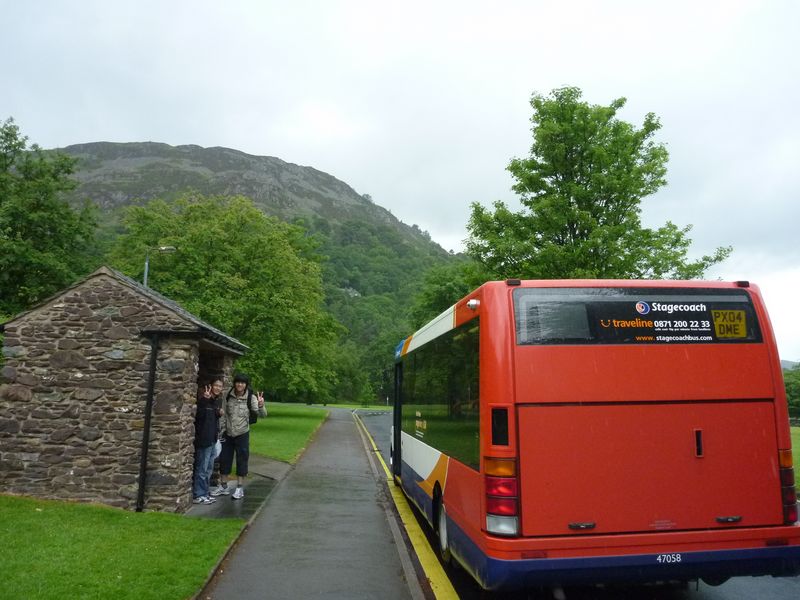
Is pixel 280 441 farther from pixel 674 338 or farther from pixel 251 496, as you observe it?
pixel 674 338

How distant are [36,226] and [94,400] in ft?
87.0

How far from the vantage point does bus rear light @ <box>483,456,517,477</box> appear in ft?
15.6

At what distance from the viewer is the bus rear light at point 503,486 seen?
4.74m

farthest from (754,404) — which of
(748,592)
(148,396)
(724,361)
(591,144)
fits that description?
(591,144)

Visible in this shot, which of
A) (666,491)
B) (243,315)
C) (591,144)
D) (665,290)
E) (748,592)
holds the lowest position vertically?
(748,592)

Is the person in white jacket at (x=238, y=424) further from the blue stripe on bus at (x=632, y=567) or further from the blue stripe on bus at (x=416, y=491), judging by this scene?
the blue stripe on bus at (x=632, y=567)

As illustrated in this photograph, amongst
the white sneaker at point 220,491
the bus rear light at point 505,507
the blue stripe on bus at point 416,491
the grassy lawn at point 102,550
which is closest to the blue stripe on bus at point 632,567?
the bus rear light at point 505,507

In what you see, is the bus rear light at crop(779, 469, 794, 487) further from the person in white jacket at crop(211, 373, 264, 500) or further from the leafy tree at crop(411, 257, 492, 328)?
the leafy tree at crop(411, 257, 492, 328)

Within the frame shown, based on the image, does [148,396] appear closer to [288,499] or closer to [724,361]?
[288,499]

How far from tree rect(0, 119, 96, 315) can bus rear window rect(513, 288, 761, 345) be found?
2861cm

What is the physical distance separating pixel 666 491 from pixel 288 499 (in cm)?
785

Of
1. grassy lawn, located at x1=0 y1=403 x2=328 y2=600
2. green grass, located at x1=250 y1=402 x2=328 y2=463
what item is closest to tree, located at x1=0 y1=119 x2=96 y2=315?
green grass, located at x1=250 y1=402 x2=328 y2=463

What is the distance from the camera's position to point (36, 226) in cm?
3178

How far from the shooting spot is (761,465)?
506 cm
